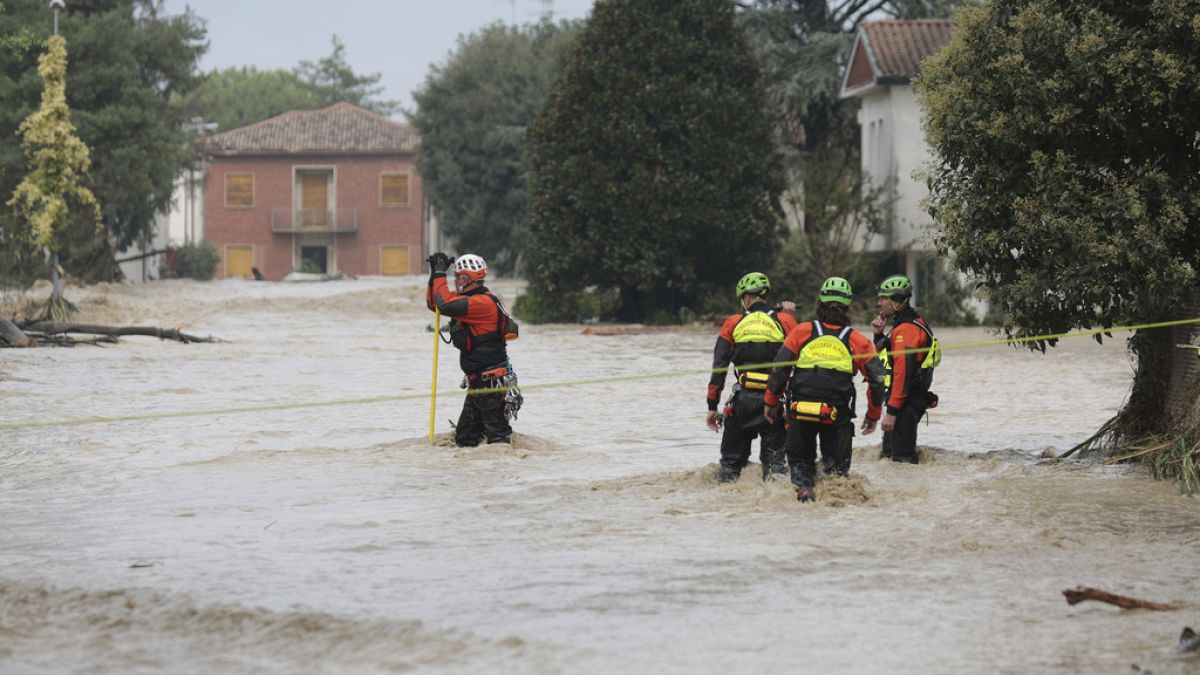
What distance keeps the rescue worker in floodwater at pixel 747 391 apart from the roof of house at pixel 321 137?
7849 cm

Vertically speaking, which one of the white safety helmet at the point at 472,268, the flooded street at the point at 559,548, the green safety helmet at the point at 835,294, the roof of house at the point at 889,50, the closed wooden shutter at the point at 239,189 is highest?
the roof of house at the point at 889,50

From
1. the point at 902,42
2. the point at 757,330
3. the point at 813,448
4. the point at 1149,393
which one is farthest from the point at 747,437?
the point at 902,42

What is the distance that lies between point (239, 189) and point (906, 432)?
81.5 metres

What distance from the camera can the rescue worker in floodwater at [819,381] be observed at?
38.3ft

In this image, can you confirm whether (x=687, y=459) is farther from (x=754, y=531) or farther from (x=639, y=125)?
(x=639, y=125)

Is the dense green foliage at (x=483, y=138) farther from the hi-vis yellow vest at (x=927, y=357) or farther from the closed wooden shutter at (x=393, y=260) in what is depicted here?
the hi-vis yellow vest at (x=927, y=357)

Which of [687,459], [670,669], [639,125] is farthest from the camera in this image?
[639,125]

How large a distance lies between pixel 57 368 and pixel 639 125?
1807 cm

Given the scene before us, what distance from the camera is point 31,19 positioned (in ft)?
178

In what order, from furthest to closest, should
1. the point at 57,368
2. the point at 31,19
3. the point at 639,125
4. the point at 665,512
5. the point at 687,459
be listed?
the point at 31,19
the point at 639,125
the point at 57,368
the point at 687,459
the point at 665,512

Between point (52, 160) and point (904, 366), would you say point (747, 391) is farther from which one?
point (52, 160)

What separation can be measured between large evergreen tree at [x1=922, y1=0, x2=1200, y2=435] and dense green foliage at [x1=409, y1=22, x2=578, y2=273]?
59479mm

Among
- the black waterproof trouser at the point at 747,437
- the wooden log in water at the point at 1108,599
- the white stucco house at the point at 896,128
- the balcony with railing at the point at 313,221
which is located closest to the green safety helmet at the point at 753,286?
the black waterproof trouser at the point at 747,437

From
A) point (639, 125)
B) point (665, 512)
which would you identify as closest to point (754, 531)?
point (665, 512)
